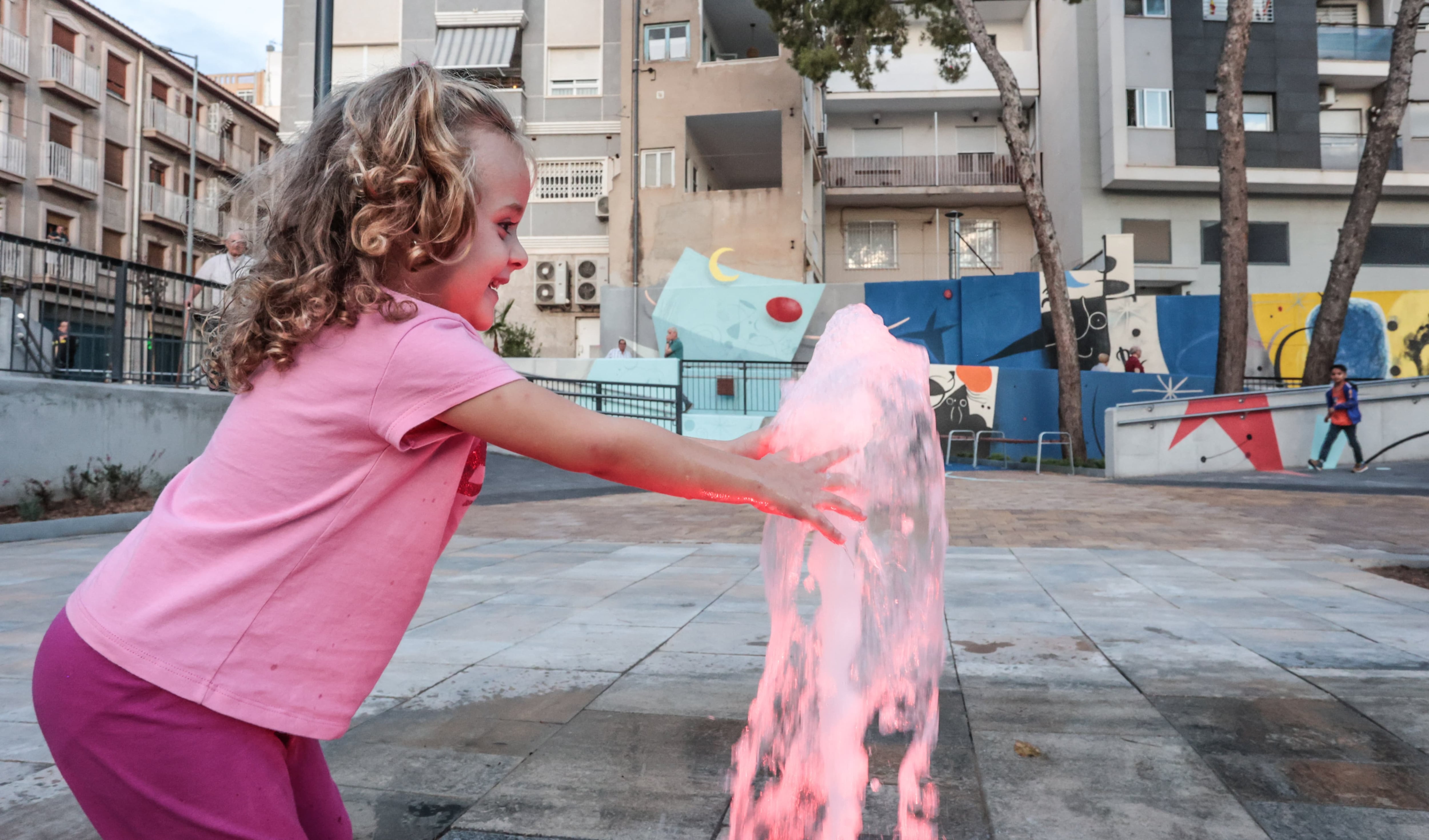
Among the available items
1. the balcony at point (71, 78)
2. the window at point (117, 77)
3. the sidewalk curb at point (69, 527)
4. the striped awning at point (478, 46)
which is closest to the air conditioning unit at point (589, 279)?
the striped awning at point (478, 46)

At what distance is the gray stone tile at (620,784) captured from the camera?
2275 mm

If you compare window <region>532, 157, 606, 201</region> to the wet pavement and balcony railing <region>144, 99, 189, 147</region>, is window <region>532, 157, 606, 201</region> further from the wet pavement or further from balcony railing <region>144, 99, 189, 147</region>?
the wet pavement

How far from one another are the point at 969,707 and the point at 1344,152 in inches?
1241

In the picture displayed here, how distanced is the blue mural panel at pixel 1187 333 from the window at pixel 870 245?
10.1m

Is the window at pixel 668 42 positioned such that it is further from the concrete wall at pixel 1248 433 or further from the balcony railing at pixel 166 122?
the balcony railing at pixel 166 122

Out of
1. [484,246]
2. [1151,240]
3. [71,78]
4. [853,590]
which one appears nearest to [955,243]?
[1151,240]

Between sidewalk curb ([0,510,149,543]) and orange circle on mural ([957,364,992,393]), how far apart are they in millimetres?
17187

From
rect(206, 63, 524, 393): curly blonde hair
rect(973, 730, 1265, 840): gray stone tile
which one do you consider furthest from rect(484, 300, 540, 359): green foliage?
rect(206, 63, 524, 393): curly blonde hair

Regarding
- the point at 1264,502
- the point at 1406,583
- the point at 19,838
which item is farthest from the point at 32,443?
the point at 1264,502

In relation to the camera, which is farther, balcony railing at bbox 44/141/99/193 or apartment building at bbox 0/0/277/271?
balcony railing at bbox 44/141/99/193

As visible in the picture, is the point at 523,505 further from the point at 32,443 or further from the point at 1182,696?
the point at 1182,696

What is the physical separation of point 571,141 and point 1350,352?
22245mm

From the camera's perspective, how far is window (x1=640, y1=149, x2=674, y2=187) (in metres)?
25.1

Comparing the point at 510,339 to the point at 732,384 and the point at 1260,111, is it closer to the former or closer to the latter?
the point at 732,384
